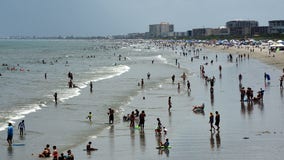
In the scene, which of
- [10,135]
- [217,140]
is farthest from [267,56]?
[10,135]

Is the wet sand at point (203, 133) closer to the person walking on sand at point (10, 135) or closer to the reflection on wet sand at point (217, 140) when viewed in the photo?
the reflection on wet sand at point (217, 140)

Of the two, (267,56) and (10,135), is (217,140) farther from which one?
(267,56)

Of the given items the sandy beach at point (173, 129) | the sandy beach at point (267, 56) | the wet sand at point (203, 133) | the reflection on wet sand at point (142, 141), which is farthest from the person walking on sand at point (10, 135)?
the sandy beach at point (267, 56)

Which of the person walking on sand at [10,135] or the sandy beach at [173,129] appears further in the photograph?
the person walking on sand at [10,135]

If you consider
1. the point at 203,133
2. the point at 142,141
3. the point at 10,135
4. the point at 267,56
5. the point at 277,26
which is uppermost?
the point at 277,26

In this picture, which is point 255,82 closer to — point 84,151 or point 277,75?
point 277,75

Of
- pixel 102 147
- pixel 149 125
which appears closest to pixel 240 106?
pixel 149 125

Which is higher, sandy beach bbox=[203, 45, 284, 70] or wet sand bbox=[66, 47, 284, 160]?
sandy beach bbox=[203, 45, 284, 70]

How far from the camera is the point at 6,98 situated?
33.4 meters

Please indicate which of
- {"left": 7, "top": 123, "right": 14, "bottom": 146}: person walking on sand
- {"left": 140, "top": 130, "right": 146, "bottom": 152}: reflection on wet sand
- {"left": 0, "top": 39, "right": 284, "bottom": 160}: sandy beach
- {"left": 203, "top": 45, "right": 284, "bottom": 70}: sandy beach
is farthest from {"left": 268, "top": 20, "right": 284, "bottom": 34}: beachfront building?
{"left": 7, "top": 123, "right": 14, "bottom": 146}: person walking on sand

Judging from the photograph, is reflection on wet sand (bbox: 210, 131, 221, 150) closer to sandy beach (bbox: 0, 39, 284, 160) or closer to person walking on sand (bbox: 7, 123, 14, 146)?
sandy beach (bbox: 0, 39, 284, 160)

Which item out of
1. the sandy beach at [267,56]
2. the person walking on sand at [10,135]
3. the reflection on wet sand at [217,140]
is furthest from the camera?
the sandy beach at [267,56]

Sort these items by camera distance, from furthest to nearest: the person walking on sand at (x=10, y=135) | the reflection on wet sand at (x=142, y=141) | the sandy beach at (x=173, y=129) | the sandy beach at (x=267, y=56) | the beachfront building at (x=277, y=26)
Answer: the beachfront building at (x=277, y=26), the sandy beach at (x=267, y=56), the person walking on sand at (x=10, y=135), the reflection on wet sand at (x=142, y=141), the sandy beach at (x=173, y=129)

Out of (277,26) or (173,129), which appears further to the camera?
(277,26)
